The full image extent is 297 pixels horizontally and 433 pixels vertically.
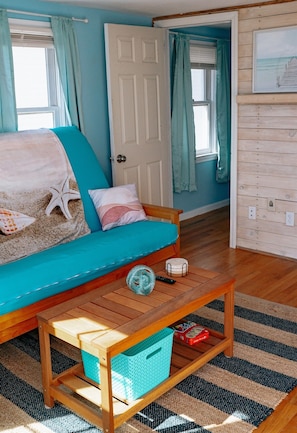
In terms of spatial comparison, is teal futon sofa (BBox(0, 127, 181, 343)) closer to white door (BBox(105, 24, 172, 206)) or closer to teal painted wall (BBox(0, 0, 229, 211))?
teal painted wall (BBox(0, 0, 229, 211))

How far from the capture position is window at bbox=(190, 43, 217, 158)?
18.1 ft

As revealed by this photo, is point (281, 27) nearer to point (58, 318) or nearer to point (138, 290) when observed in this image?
point (138, 290)

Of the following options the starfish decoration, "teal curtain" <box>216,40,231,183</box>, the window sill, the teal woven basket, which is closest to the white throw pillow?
the starfish decoration

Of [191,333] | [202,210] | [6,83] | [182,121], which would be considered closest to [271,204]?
[182,121]

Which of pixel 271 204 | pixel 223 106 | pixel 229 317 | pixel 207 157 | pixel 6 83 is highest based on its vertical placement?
pixel 6 83

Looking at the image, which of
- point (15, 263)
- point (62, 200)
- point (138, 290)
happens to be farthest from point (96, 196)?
point (138, 290)

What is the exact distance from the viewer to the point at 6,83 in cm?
348

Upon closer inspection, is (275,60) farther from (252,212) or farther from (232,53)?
(252,212)

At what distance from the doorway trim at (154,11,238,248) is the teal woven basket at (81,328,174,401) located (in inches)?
89.3

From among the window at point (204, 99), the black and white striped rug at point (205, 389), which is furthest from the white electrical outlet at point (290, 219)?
the window at point (204, 99)

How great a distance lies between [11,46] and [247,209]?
2289 mm

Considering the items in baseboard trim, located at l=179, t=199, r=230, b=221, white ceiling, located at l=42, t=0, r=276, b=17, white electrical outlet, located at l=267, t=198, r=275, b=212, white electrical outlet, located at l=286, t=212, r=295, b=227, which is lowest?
baseboard trim, located at l=179, t=199, r=230, b=221

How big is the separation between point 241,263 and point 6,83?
2.26 meters

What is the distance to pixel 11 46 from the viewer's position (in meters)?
3.46
